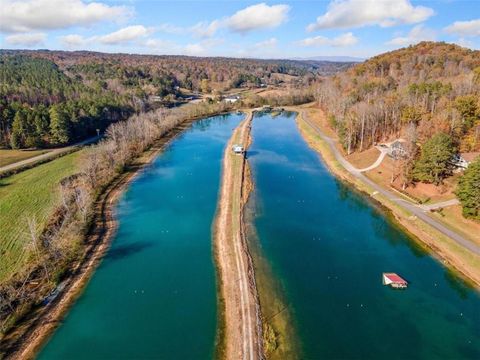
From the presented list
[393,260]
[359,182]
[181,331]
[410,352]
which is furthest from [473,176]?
[181,331]

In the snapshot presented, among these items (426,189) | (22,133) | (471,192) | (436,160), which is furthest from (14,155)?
(471,192)

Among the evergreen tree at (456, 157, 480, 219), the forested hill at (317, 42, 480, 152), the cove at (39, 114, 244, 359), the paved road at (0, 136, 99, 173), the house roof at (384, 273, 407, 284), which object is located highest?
the forested hill at (317, 42, 480, 152)

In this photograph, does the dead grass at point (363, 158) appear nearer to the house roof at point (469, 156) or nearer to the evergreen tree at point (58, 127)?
the house roof at point (469, 156)

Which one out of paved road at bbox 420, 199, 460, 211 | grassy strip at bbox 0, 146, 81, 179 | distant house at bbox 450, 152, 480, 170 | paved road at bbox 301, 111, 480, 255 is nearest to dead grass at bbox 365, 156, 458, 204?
paved road at bbox 420, 199, 460, 211

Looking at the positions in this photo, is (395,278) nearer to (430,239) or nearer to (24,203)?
(430,239)

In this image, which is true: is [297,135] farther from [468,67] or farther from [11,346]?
[11,346]

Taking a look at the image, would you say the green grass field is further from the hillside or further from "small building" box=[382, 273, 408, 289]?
the hillside

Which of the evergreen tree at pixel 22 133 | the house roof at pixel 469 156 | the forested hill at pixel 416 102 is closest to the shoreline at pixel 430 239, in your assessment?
the forested hill at pixel 416 102
